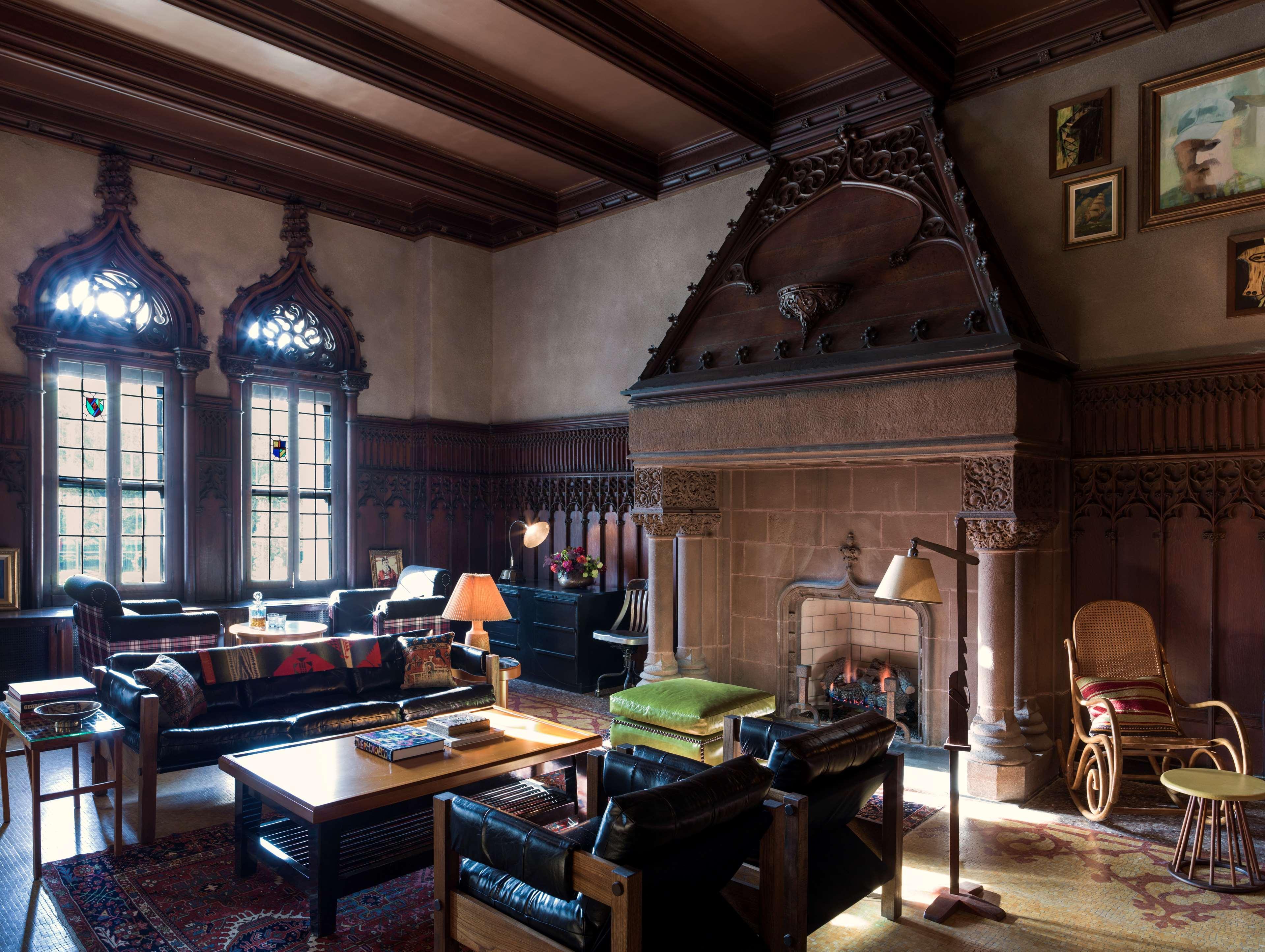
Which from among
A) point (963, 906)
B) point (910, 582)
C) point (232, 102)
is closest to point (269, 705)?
point (910, 582)

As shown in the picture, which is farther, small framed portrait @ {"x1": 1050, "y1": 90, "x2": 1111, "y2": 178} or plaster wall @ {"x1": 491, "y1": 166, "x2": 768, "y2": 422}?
plaster wall @ {"x1": 491, "y1": 166, "x2": 768, "y2": 422}

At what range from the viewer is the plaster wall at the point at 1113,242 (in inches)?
210

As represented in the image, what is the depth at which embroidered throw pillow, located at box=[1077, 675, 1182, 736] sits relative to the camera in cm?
493

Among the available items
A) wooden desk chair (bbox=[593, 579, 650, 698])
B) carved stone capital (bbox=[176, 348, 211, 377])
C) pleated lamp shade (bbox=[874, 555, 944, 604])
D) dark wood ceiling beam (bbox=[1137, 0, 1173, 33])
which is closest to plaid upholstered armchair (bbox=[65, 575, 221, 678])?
carved stone capital (bbox=[176, 348, 211, 377])

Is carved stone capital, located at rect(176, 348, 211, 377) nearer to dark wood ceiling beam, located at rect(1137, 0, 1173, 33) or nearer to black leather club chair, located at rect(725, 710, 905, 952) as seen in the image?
black leather club chair, located at rect(725, 710, 905, 952)

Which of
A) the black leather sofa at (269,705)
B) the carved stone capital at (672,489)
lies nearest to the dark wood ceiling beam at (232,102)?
the carved stone capital at (672,489)

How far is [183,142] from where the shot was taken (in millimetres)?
8195

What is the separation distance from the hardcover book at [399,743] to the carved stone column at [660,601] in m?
2.94

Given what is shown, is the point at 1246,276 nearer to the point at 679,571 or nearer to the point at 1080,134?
the point at 1080,134

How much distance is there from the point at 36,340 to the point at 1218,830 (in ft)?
30.7

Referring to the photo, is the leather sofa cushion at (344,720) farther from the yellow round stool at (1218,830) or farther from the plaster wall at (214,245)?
the plaster wall at (214,245)

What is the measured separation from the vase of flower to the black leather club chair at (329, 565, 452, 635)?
1191 mm

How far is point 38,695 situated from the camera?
4.42 m

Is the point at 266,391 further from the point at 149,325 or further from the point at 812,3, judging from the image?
the point at 812,3
